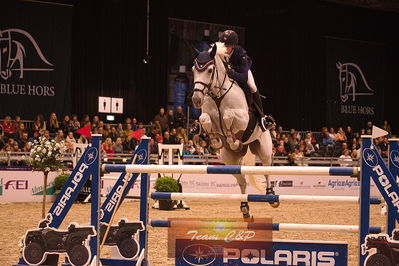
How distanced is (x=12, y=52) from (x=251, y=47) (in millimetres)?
7677

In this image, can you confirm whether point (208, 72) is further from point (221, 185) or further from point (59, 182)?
point (221, 185)

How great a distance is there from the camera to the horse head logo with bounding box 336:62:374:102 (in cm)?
2133

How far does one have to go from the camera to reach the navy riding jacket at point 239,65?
5961mm

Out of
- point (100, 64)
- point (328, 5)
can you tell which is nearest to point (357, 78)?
point (328, 5)

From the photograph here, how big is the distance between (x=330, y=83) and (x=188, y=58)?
5667 mm

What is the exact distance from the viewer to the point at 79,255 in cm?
395

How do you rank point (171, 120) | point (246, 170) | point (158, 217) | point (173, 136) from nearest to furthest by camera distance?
point (246, 170)
point (158, 217)
point (173, 136)
point (171, 120)

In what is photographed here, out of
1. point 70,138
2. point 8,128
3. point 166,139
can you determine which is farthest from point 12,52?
point 166,139

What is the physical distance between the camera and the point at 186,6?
18344 millimetres

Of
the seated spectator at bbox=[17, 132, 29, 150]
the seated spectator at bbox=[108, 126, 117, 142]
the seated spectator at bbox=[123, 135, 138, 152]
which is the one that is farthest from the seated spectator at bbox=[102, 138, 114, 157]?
the seated spectator at bbox=[17, 132, 29, 150]

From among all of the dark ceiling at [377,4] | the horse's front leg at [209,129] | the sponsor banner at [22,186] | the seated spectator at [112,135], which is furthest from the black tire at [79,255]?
the dark ceiling at [377,4]

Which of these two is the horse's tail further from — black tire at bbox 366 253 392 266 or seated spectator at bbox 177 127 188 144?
seated spectator at bbox 177 127 188 144

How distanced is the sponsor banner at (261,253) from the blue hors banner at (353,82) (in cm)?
1732

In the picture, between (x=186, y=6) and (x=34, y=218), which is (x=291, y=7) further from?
(x=34, y=218)
